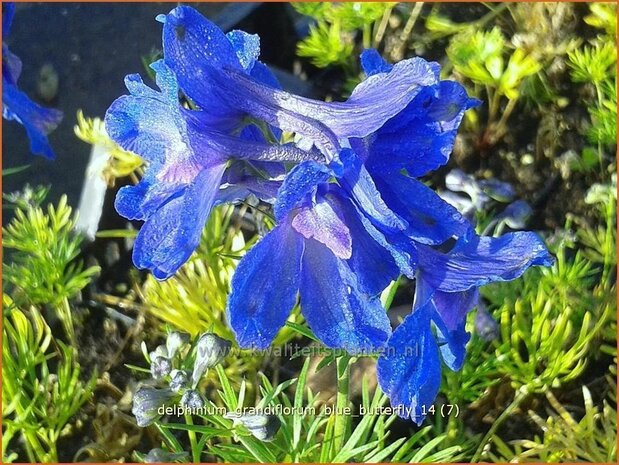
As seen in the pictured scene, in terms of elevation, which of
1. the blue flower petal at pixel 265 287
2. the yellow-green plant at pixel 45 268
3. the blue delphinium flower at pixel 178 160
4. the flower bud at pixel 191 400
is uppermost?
the blue delphinium flower at pixel 178 160

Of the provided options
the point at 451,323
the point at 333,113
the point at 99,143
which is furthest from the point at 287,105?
the point at 99,143

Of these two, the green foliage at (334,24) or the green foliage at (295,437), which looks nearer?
the green foliage at (295,437)

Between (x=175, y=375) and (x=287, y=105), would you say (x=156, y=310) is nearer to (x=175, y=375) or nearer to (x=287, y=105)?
(x=175, y=375)

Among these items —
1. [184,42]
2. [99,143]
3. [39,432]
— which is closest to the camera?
[184,42]

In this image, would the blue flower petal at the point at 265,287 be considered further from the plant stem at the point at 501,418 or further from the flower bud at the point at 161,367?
the plant stem at the point at 501,418

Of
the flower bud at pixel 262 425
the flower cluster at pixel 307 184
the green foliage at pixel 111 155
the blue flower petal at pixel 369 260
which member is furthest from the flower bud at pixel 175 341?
the green foliage at pixel 111 155

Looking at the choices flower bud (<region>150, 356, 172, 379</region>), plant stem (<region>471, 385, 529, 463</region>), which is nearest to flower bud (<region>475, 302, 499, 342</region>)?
plant stem (<region>471, 385, 529, 463</region>)

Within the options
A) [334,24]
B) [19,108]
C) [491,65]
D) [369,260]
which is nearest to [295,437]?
[369,260]
